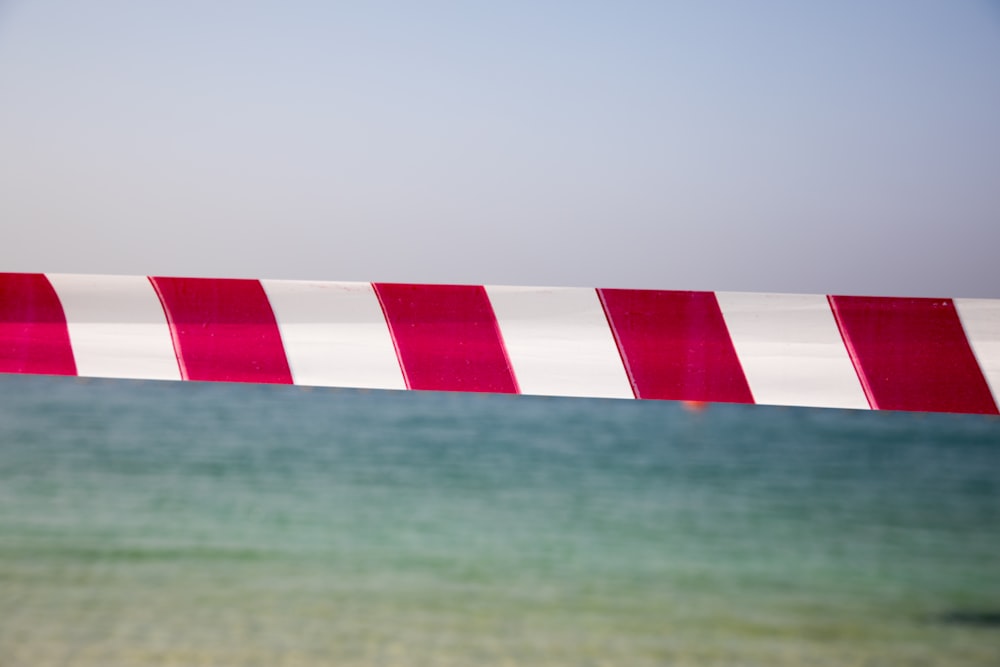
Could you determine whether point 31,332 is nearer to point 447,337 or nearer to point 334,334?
point 334,334

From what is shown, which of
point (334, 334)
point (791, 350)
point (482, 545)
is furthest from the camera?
point (334, 334)

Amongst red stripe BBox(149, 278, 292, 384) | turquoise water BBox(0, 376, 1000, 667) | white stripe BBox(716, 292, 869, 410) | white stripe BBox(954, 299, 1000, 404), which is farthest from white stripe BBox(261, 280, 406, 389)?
white stripe BBox(954, 299, 1000, 404)

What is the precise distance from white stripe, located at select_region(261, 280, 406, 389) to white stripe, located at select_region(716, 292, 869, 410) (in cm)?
64

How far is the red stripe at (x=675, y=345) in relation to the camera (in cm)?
178

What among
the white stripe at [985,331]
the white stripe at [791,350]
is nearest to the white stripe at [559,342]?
the white stripe at [791,350]

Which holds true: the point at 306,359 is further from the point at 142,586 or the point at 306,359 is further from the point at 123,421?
the point at 123,421

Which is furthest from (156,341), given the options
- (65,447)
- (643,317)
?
(643,317)

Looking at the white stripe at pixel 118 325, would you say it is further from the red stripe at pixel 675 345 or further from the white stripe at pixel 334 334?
the red stripe at pixel 675 345

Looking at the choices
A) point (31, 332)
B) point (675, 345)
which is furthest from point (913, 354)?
point (31, 332)

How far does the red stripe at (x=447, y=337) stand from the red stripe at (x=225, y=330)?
25 centimetres

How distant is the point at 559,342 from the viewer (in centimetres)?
186

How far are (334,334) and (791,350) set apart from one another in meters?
0.85

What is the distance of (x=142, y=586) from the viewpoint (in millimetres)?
1405

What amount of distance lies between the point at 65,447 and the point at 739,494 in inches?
56.4
